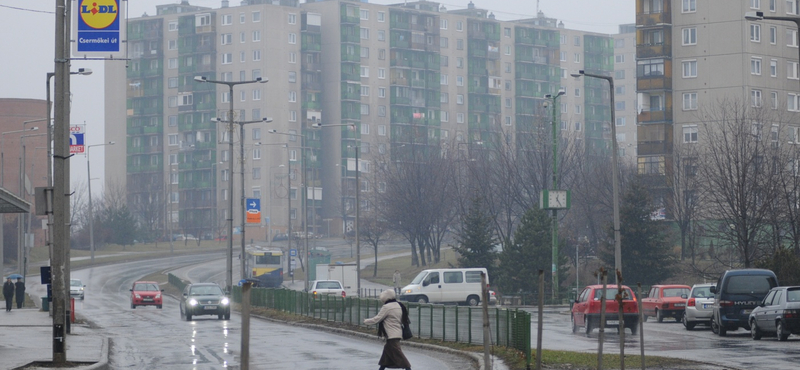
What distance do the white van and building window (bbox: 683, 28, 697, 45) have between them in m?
42.6

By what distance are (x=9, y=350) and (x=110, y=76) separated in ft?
466

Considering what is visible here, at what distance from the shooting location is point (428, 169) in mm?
97312

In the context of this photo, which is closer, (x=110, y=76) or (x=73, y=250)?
(x=73, y=250)

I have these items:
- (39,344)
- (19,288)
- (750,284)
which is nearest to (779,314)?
(750,284)

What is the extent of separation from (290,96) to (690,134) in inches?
2785

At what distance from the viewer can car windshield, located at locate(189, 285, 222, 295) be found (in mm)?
45000

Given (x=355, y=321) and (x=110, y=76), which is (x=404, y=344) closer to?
(x=355, y=321)

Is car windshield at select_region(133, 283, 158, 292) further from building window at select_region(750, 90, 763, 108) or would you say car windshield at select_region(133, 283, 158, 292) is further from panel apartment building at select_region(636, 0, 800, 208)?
building window at select_region(750, 90, 763, 108)

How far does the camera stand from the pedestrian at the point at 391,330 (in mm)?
17281

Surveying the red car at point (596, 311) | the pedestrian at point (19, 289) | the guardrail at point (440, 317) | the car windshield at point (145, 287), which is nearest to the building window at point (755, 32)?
the car windshield at point (145, 287)

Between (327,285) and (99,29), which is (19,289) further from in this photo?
(99,29)

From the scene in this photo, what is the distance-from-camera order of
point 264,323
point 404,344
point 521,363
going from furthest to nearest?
point 264,323 < point 404,344 < point 521,363

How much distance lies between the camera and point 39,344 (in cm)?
2761

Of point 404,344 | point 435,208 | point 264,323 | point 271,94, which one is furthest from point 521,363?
point 271,94
